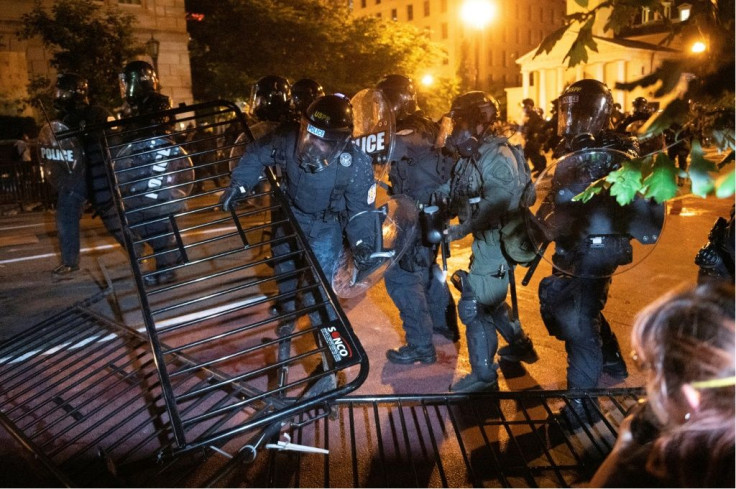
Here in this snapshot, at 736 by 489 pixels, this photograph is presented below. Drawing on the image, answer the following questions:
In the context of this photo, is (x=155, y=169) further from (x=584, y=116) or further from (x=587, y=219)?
(x=587, y=219)

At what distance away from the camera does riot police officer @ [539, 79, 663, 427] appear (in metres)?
3.32

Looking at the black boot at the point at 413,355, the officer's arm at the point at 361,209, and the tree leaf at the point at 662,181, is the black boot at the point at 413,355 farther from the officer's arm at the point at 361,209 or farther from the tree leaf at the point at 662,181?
the tree leaf at the point at 662,181

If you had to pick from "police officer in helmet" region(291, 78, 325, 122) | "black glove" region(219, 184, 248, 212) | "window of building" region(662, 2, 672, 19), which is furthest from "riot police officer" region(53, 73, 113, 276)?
"window of building" region(662, 2, 672, 19)

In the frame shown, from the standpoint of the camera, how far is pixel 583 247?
3424 mm

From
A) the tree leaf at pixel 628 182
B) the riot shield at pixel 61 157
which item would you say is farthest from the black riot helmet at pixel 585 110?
the riot shield at pixel 61 157

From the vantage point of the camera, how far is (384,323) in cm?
539

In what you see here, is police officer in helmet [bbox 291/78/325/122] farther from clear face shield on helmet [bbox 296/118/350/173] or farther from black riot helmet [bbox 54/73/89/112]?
black riot helmet [bbox 54/73/89/112]

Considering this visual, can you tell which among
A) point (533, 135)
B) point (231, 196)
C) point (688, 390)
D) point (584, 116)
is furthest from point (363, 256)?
point (533, 135)

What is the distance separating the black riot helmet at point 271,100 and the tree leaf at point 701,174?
4.10 meters

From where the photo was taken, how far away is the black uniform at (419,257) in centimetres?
450

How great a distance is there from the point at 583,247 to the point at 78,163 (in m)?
5.42

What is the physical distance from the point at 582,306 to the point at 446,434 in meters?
1.18

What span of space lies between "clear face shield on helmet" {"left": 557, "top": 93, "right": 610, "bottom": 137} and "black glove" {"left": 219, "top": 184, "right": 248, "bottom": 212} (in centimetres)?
228

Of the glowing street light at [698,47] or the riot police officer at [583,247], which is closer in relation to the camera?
the glowing street light at [698,47]
